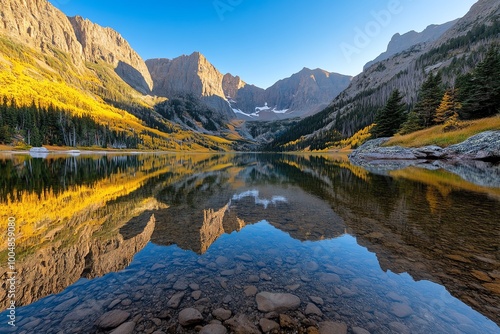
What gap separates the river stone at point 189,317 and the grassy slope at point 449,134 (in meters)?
52.8

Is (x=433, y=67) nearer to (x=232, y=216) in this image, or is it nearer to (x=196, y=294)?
(x=232, y=216)

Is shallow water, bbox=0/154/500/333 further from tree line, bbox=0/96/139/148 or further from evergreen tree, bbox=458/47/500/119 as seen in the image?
tree line, bbox=0/96/139/148

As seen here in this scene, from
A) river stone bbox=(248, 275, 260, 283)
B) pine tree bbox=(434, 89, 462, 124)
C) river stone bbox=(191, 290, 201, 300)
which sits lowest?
river stone bbox=(248, 275, 260, 283)

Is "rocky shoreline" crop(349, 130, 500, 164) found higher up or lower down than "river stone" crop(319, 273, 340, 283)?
higher up

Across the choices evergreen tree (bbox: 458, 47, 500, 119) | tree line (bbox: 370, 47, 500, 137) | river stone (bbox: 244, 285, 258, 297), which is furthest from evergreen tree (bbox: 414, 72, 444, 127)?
river stone (bbox: 244, 285, 258, 297)

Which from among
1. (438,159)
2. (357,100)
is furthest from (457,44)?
(438,159)

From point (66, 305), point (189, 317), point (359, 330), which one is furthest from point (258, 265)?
point (66, 305)

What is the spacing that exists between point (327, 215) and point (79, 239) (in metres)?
12.4

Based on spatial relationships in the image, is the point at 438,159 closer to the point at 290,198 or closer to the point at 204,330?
the point at 290,198

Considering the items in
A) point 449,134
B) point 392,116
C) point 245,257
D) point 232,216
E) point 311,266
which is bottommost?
point 232,216

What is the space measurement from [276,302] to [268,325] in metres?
0.78

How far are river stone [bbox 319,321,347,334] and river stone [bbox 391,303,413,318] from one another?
145 centimetres

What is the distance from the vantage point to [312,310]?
16.6ft

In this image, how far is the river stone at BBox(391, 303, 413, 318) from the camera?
4937mm
